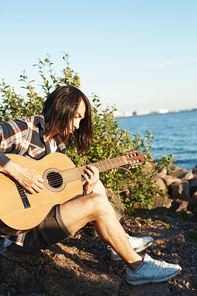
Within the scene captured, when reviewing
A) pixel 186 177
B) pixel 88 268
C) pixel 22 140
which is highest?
pixel 22 140

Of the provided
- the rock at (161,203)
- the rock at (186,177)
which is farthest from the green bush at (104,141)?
the rock at (186,177)

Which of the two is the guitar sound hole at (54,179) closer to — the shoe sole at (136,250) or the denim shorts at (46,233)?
the denim shorts at (46,233)

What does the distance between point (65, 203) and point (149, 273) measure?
1.04 metres

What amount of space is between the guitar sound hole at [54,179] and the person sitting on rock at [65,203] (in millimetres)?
134

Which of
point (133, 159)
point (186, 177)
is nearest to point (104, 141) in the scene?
point (133, 159)

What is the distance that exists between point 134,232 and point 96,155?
1.33 metres

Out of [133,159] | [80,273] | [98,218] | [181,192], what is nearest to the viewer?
[98,218]

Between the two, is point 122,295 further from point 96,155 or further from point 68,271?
point 96,155

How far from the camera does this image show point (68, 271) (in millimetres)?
2596

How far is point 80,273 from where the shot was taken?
103 inches

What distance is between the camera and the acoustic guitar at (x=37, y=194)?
7.45ft

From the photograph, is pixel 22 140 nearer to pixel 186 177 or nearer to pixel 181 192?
pixel 181 192

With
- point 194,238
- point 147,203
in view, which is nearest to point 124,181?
point 147,203

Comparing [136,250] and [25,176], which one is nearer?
[25,176]
